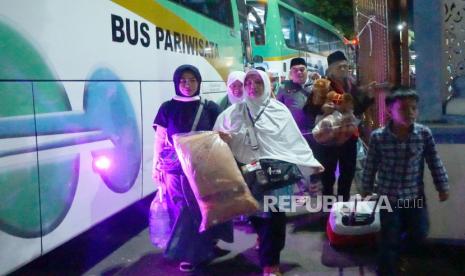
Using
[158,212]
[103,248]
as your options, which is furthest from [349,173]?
[103,248]

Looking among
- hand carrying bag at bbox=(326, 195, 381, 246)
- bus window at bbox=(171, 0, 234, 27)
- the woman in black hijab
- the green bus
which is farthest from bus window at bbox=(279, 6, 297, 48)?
the woman in black hijab

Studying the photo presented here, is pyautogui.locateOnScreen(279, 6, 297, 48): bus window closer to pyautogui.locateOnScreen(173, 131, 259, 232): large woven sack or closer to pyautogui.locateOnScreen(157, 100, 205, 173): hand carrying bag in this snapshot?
pyautogui.locateOnScreen(157, 100, 205, 173): hand carrying bag

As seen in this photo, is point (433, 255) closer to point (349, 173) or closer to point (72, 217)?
point (349, 173)

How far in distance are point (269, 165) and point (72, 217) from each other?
162cm

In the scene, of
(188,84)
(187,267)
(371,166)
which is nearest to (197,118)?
(188,84)

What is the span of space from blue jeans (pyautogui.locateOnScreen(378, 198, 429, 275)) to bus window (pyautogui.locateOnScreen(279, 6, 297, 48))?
1171 centimetres

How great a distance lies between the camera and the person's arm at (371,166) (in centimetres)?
346

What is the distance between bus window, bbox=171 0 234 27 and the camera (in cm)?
645

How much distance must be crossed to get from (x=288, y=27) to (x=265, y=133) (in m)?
12.1

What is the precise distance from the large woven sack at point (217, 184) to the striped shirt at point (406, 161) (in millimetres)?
947

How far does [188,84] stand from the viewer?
13.4 feet

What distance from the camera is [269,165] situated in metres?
3.68

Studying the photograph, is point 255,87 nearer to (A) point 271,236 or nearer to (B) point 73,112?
(A) point 271,236

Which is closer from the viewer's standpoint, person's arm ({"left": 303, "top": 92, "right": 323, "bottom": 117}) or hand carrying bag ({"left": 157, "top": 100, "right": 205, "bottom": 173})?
hand carrying bag ({"left": 157, "top": 100, "right": 205, "bottom": 173})
